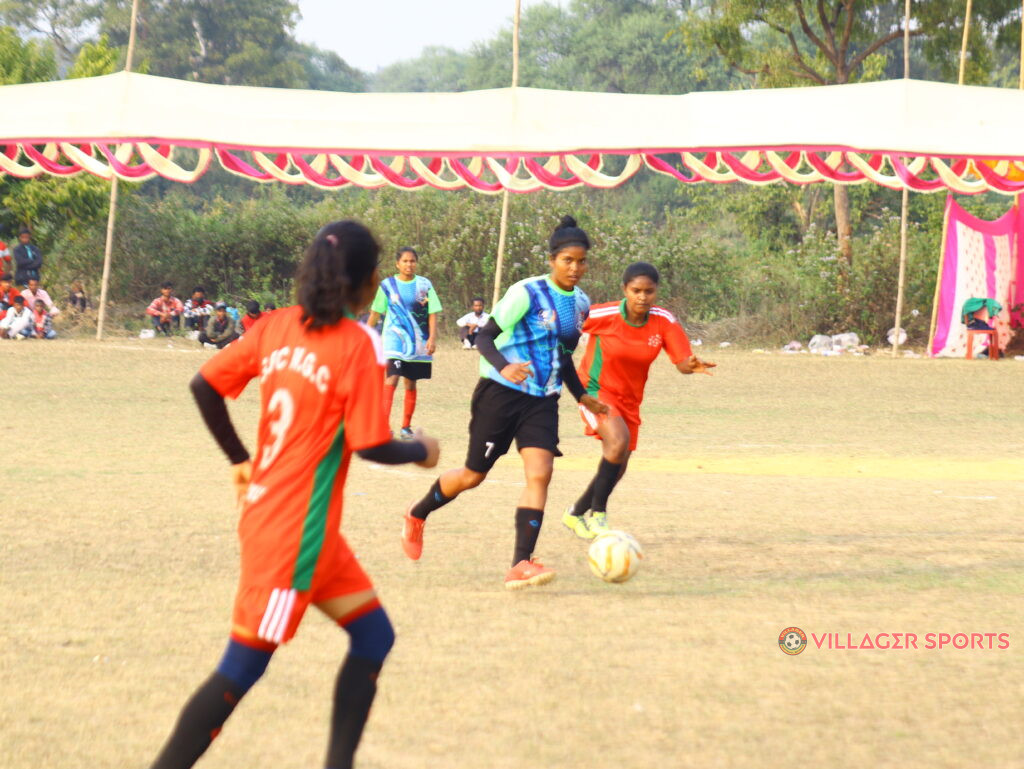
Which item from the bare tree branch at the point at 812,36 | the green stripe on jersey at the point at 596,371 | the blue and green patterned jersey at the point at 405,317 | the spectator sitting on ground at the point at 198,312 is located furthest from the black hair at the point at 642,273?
the bare tree branch at the point at 812,36

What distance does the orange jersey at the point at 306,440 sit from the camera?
11.0ft

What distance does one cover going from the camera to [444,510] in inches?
327

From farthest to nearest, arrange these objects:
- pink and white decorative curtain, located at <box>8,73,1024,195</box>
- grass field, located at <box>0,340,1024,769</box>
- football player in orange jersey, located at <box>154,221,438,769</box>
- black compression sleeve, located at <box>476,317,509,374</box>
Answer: pink and white decorative curtain, located at <box>8,73,1024,195</box> < black compression sleeve, located at <box>476,317,509,374</box> < grass field, located at <box>0,340,1024,769</box> < football player in orange jersey, located at <box>154,221,438,769</box>

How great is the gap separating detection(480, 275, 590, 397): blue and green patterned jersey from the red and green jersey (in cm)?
96

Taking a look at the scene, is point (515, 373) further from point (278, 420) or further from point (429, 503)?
point (278, 420)

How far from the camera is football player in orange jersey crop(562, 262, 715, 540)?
7.21 metres

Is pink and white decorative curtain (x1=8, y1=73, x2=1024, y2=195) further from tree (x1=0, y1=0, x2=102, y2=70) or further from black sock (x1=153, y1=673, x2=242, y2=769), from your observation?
tree (x1=0, y1=0, x2=102, y2=70)

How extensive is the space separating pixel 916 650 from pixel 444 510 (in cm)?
370

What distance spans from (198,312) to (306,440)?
2019 centimetres

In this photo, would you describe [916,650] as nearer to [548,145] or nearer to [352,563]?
[352,563]

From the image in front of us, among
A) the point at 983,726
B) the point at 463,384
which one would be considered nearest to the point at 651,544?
the point at 983,726

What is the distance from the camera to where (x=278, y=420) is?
3443mm

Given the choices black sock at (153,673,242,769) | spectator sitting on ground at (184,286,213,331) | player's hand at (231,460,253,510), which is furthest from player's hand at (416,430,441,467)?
spectator sitting on ground at (184,286,213,331)

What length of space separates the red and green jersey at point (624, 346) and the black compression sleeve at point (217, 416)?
3.89m
